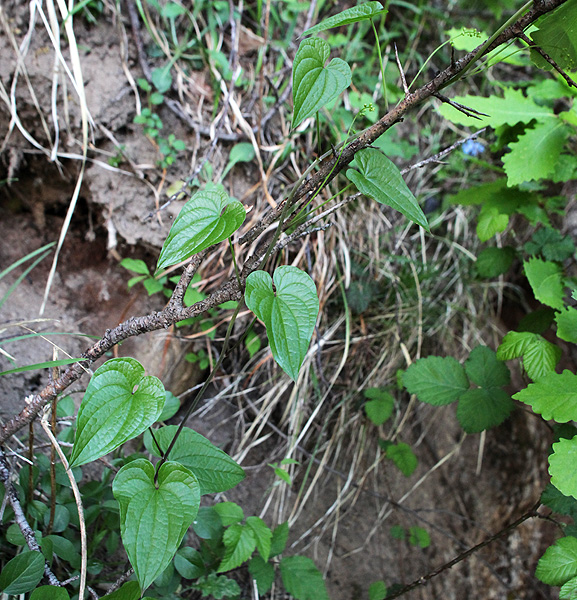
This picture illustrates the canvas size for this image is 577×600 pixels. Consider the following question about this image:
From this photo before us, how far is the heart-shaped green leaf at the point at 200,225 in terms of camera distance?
67cm

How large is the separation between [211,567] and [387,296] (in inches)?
40.6

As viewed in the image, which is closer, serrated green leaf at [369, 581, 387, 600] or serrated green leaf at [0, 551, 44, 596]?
serrated green leaf at [0, 551, 44, 596]

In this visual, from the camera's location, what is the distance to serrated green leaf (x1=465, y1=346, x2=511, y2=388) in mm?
1224

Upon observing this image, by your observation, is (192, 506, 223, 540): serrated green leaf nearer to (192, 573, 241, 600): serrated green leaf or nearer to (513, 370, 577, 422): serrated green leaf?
(192, 573, 241, 600): serrated green leaf

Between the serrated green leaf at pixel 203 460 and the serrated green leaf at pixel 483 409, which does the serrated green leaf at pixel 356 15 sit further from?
the serrated green leaf at pixel 483 409

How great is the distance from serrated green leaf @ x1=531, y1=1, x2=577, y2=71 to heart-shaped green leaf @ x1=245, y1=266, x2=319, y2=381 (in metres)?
Answer: 0.56

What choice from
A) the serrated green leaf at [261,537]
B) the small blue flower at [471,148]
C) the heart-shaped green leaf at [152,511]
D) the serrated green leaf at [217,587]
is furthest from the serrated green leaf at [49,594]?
the small blue flower at [471,148]

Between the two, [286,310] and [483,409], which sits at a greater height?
[286,310]

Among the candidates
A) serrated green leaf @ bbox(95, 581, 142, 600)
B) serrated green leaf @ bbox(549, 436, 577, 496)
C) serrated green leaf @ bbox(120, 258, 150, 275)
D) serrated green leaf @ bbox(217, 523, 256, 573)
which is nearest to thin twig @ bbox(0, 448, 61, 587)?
serrated green leaf @ bbox(95, 581, 142, 600)

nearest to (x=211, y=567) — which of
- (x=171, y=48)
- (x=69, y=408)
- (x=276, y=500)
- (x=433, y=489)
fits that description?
(x=276, y=500)

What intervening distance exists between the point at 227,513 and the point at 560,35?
1191 mm

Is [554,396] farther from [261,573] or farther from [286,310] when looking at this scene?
[261,573]

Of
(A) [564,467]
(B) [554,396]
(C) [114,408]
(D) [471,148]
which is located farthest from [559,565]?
(D) [471,148]

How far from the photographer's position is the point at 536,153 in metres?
1.21
